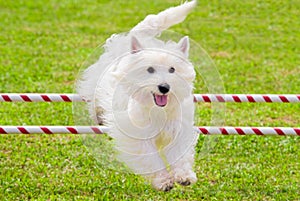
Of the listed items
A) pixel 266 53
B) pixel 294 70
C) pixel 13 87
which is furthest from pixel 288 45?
pixel 13 87

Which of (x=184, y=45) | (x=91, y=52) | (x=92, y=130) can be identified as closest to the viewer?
(x=184, y=45)

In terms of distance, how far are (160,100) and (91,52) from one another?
415 cm

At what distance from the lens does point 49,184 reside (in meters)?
6.71

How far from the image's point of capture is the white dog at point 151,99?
5.29m

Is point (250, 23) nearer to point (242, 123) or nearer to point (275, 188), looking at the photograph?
point (242, 123)

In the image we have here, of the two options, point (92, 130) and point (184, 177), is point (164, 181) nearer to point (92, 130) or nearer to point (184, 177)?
point (184, 177)

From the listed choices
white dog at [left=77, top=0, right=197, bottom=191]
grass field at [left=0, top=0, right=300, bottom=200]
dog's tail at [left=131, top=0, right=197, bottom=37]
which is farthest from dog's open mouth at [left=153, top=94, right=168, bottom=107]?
grass field at [left=0, top=0, right=300, bottom=200]

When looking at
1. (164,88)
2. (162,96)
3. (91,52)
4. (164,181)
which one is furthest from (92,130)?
(91,52)

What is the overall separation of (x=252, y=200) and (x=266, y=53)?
19.9ft

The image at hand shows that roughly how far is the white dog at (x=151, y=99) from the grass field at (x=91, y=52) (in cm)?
76

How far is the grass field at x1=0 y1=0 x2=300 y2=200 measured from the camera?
6.66 m

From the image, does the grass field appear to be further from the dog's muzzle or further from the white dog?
the dog's muzzle

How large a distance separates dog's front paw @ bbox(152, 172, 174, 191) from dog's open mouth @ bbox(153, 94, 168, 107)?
674 millimetres

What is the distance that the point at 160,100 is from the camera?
5.33m
